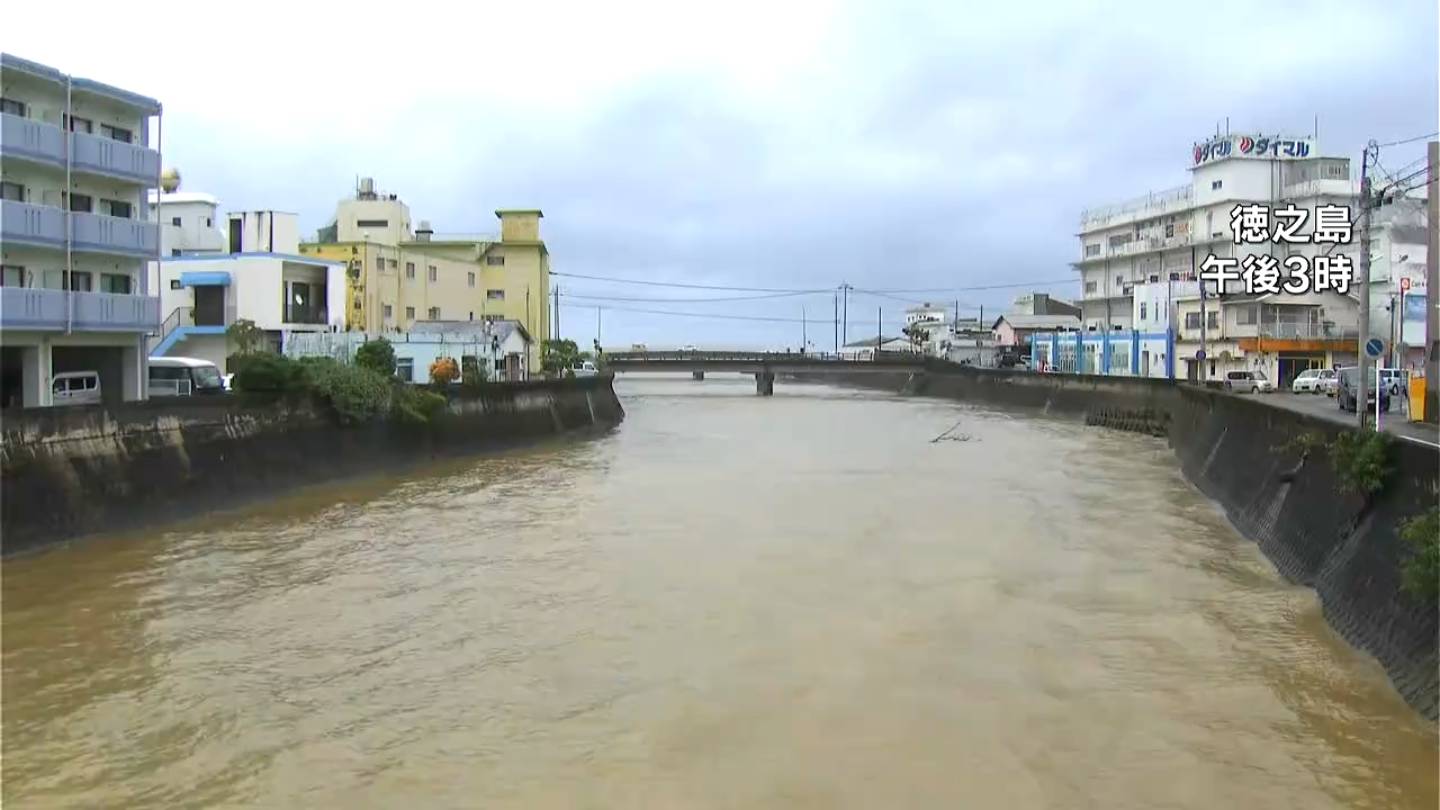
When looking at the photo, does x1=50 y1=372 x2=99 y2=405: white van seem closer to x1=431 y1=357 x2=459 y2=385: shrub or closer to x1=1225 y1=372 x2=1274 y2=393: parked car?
x1=431 y1=357 x2=459 y2=385: shrub

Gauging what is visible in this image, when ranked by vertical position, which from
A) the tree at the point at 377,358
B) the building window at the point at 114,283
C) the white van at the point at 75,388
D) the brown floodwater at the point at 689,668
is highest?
the building window at the point at 114,283

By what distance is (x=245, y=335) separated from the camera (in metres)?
37.1

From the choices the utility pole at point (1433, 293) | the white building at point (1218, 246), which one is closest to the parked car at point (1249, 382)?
the white building at point (1218, 246)

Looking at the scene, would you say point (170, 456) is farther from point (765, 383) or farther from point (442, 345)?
point (765, 383)

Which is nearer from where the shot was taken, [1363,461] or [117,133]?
[1363,461]

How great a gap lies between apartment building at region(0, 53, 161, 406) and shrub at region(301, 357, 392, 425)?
152 inches

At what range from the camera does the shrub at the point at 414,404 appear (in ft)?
102

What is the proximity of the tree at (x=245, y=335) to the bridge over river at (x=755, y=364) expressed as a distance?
144 ft

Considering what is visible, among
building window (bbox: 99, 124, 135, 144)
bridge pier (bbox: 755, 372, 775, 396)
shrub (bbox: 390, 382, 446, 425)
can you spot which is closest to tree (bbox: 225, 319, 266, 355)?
shrub (bbox: 390, 382, 446, 425)

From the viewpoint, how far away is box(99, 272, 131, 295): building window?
25.3m

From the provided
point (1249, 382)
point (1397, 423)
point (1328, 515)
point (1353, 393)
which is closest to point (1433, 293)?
point (1397, 423)

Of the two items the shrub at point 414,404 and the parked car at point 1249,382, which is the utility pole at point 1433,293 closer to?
the parked car at point 1249,382

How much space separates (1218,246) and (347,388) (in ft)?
181

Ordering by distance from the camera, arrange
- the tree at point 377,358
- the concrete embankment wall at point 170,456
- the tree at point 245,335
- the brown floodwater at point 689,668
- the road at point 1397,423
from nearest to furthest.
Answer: the brown floodwater at point 689,668 < the concrete embankment wall at point 170,456 < the road at point 1397,423 < the tree at point 377,358 < the tree at point 245,335
